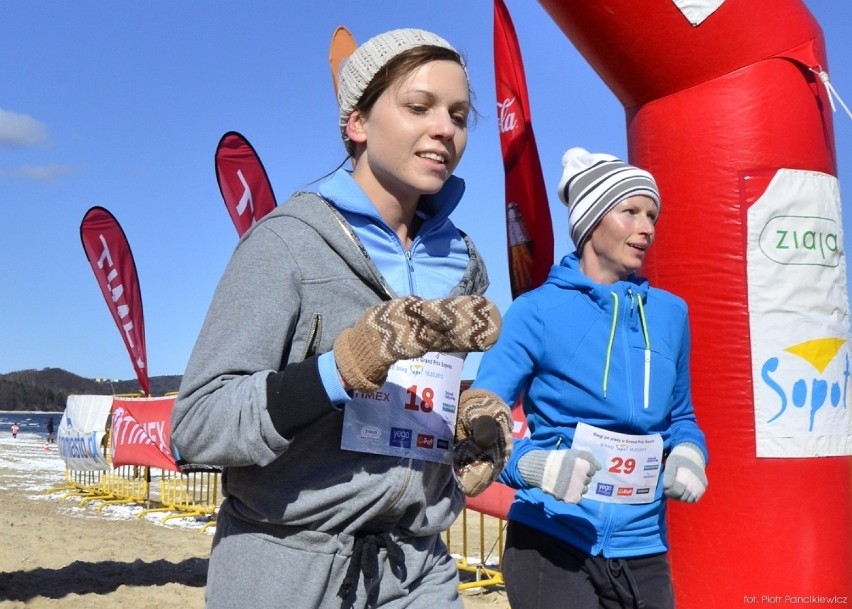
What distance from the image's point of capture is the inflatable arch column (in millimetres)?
4195

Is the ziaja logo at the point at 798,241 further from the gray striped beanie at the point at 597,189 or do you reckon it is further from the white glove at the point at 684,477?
the white glove at the point at 684,477

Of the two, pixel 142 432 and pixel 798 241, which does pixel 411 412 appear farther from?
pixel 142 432

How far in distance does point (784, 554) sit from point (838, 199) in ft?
5.99

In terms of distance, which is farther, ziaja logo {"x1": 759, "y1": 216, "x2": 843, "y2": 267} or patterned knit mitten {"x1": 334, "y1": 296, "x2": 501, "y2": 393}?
ziaja logo {"x1": 759, "y1": 216, "x2": 843, "y2": 267}

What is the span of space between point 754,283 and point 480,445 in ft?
9.76

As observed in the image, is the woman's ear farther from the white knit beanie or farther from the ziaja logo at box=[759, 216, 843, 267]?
the ziaja logo at box=[759, 216, 843, 267]

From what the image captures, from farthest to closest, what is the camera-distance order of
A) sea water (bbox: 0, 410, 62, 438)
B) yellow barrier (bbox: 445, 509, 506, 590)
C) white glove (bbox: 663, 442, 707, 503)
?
sea water (bbox: 0, 410, 62, 438)
yellow barrier (bbox: 445, 509, 506, 590)
white glove (bbox: 663, 442, 707, 503)

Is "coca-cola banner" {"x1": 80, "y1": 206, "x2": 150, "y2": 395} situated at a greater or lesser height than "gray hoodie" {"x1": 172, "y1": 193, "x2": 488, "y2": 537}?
greater

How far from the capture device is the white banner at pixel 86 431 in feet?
39.6

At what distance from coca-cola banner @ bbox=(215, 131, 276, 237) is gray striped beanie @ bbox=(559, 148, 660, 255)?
24.8 feet

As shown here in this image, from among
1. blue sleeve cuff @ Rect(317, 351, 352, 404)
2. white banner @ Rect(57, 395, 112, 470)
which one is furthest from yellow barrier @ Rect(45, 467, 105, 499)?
blue sleeve cuff @ Rect(317, 351, 352, 404)

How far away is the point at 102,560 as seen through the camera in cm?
737

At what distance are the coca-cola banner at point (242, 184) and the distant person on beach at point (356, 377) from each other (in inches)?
340

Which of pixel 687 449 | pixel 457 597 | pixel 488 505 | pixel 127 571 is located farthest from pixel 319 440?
pixel 127 571
